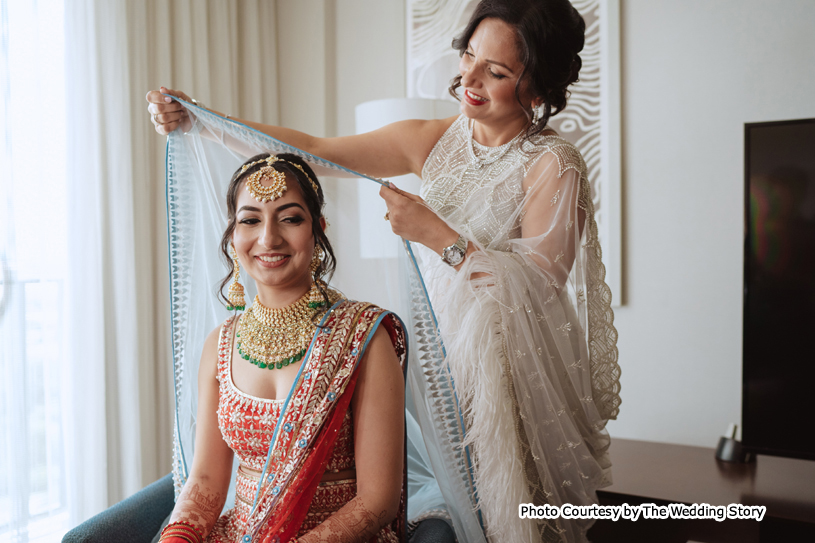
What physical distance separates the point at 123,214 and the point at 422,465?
1530 millimetres

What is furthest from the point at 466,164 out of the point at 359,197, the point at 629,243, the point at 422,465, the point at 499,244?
the point at 629,243

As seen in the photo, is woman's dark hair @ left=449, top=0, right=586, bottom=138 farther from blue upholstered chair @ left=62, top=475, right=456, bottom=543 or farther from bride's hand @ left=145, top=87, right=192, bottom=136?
blue upholstered chair @ left=62, top=475, right=456, bottom=543

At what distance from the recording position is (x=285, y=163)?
3.66ft

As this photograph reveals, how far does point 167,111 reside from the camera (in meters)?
1.26

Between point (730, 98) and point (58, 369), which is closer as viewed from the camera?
point (58, 369)

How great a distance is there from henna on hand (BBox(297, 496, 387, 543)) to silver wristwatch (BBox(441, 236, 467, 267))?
500mm

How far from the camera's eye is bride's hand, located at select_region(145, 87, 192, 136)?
124 cm

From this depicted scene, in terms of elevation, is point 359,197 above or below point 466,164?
below

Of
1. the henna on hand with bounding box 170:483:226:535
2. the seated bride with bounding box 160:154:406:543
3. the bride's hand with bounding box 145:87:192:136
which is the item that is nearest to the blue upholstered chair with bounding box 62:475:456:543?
the seated bride with bounding box 160:154:406:543

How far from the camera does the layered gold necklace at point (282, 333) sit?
43.0 inches

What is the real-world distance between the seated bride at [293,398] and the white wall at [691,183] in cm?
156

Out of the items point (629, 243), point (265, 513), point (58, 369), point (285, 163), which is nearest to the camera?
point (265, 513)

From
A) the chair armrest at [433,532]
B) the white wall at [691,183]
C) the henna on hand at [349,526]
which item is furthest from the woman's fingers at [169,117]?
the white wall at [691,183]

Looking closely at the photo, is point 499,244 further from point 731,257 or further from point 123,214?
point 123,214
